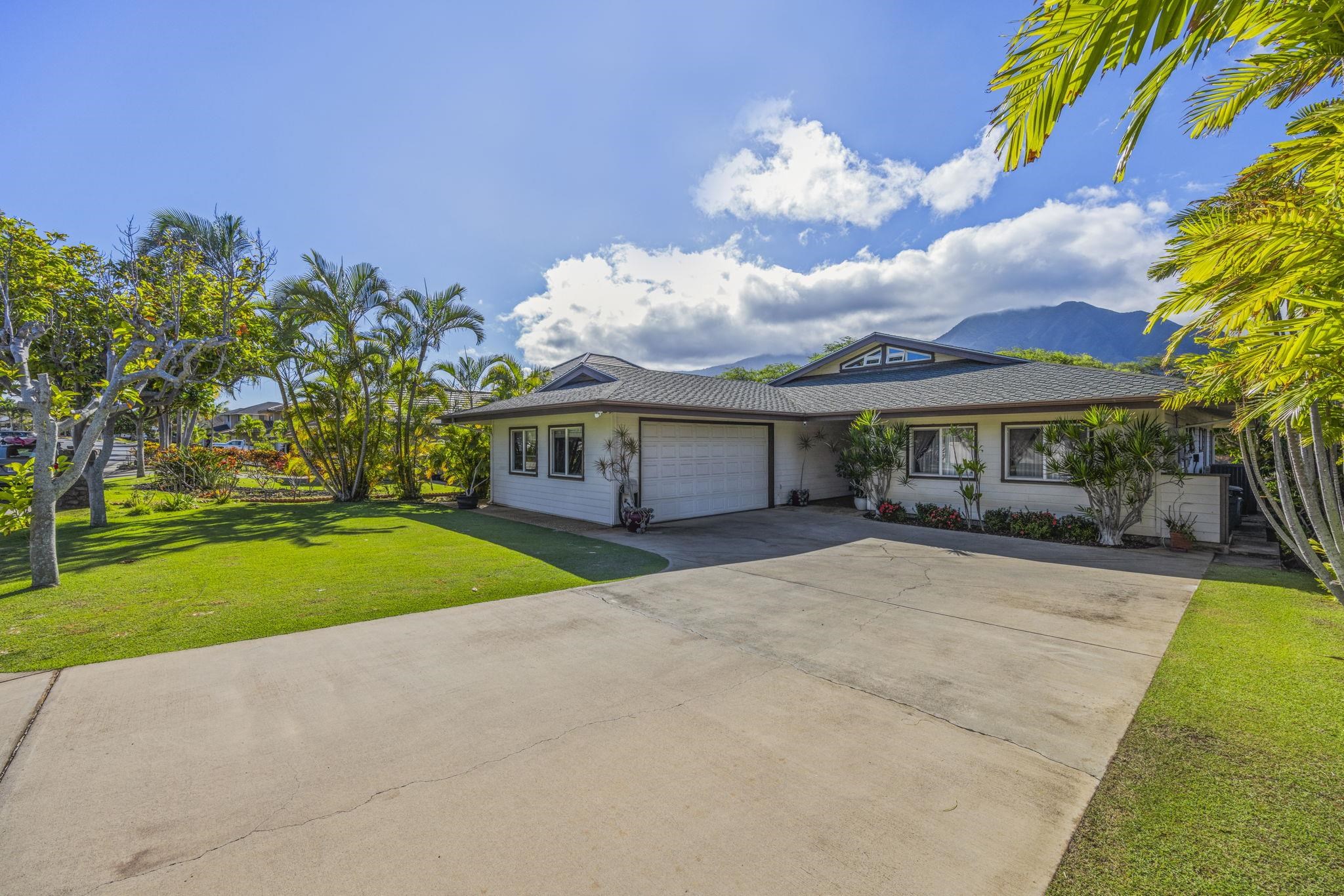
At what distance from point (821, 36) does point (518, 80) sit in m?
5.36

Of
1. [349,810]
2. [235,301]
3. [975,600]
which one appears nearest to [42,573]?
[235,301]

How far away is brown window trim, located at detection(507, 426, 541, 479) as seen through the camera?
1408 cm

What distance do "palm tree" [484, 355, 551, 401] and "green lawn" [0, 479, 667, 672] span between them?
801 centimetres

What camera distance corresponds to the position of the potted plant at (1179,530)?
9406 millimetres

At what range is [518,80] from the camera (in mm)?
9930

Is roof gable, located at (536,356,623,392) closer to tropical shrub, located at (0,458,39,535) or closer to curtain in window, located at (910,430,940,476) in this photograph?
curtain in window, located at (910,430,940,476)

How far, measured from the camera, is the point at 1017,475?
11.6 m

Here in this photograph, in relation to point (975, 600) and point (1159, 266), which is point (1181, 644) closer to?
point (975, 600)

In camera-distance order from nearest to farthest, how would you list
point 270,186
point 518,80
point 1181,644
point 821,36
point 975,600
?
1. point 1181,644
2. point 975,600
3. point 821,36
4. point 518,80
5. point 270,186

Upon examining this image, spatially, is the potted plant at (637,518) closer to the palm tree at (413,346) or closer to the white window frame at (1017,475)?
the white window frame at (1017,475)

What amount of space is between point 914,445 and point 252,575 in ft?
42.7

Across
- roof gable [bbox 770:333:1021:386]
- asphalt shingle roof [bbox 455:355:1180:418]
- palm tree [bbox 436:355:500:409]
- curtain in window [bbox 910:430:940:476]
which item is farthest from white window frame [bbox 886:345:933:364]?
palm tree [bbox 436:355:500:409]

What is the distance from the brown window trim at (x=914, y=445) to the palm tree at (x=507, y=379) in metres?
12.9

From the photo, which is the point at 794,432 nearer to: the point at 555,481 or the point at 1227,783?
the point at 555,481
